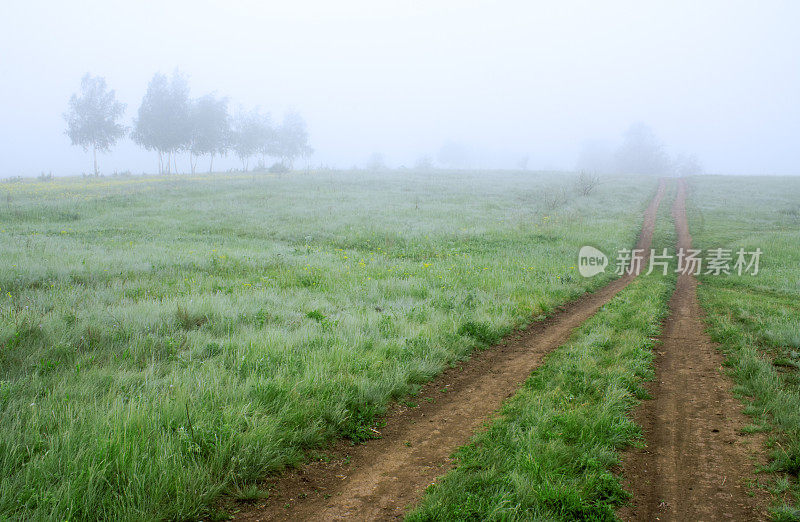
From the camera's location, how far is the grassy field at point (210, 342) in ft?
11.5

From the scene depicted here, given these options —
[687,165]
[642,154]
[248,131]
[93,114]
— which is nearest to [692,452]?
[93,114]

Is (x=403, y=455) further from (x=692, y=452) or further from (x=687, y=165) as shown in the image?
(x=687, y=165)

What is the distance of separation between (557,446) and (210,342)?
5166mm

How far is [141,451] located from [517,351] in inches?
240

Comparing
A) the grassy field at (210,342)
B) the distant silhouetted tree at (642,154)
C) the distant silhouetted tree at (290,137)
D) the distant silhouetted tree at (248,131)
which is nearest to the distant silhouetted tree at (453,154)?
the distant silhouetted tree at (642,154)

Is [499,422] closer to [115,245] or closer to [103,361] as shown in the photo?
[103,361]

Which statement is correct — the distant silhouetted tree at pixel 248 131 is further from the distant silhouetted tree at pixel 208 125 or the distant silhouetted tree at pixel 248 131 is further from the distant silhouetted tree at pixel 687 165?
the distant silhouetted tree at pixel 687 165

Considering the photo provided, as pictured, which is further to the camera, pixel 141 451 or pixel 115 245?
pixel 115 245

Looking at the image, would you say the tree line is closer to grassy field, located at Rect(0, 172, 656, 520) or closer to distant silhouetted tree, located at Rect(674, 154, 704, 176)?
grassy field, located at Rect(0, 172, 656, 520)

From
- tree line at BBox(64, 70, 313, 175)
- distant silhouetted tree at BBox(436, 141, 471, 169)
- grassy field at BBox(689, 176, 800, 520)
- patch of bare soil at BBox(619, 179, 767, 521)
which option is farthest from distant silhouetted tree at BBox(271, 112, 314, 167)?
patch of bare soil at BBox(619, 179, 767, 521)

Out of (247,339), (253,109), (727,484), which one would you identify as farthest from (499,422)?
(253,109)

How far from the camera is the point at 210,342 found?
6.36 metres

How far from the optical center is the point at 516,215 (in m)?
27.3

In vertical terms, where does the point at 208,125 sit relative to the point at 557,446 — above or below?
above
